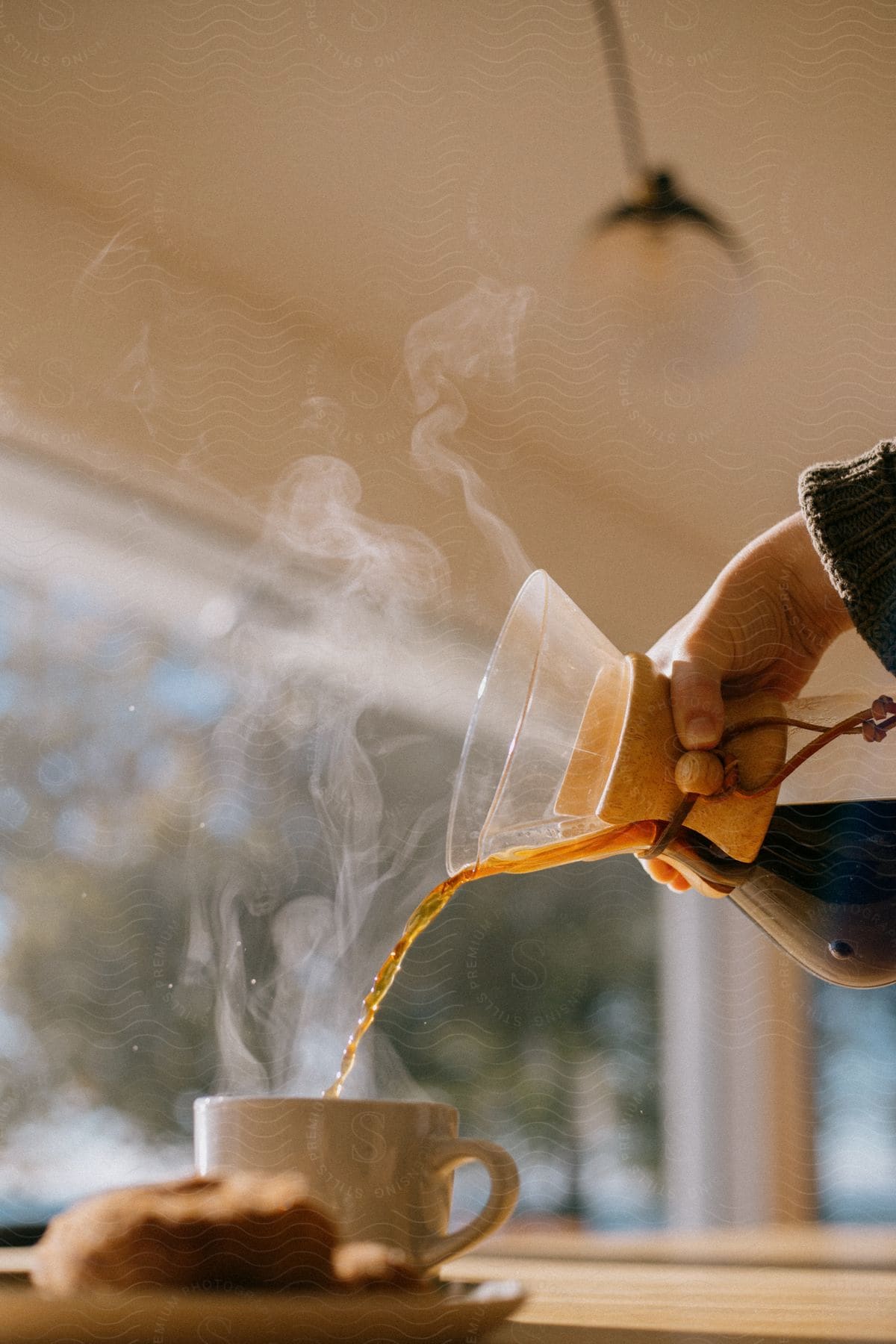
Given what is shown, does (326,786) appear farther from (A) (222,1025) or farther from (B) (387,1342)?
(B) (387,1342)

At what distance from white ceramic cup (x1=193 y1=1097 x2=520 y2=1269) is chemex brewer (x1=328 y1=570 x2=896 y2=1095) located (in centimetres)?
5

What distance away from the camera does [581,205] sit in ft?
3.45

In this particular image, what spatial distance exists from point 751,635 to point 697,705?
9 cm

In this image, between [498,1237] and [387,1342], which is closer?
[387,1342]

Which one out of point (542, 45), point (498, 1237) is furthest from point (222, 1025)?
point (542, 45)

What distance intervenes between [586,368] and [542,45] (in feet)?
0.92

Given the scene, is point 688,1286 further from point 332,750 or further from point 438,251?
point 438,251

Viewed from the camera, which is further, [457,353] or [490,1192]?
[457,353]

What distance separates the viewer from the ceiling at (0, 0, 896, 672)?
981 millimetres

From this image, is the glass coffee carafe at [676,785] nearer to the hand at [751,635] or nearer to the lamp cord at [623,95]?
the hand at [751,635]

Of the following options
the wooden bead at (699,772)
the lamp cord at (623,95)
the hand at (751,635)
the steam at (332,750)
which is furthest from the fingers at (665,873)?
the lamp cord at (623,95)

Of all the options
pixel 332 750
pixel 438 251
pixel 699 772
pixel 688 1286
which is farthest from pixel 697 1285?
pixel 438 251

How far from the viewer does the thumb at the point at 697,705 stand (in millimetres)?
425

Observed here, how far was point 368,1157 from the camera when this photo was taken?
1.35ft
